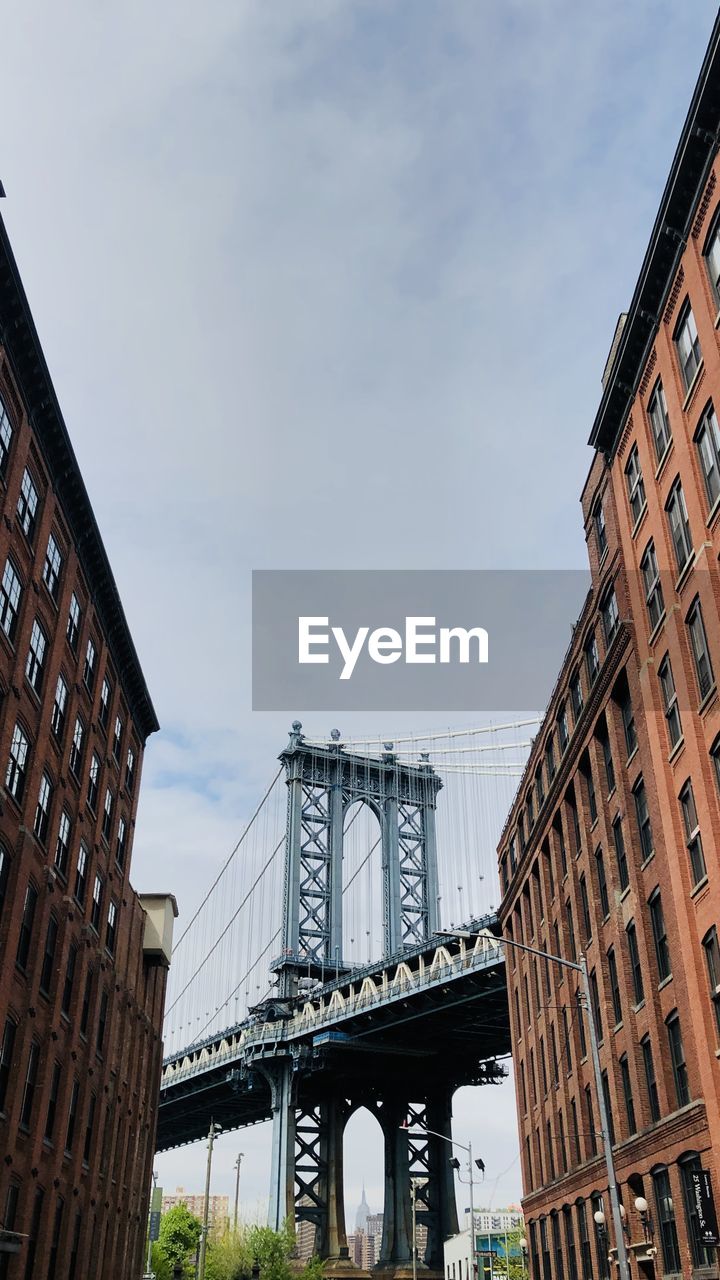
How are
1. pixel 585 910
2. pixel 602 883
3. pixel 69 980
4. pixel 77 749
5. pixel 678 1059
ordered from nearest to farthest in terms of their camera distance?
1. pixel 678 1059
2. pixel 602 883
3. pixel 69 980
4. pixel 585 910
5. pixel 77 749

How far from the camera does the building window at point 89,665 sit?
141ft

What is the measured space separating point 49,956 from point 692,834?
66.0 feet

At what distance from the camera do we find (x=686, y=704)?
3025 cm

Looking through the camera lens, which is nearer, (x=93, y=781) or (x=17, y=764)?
(x=17, y=764)

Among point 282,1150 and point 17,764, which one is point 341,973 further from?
point 17,764

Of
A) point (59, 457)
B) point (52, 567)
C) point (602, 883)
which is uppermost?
point (59, 457)

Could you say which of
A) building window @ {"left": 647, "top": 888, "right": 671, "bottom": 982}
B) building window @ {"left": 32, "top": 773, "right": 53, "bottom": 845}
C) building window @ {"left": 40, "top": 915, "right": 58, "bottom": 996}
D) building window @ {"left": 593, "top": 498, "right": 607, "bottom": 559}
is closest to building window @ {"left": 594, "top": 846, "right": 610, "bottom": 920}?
building window @ {"left": 647, "top": 888, "right": 671, "bottom": 982}

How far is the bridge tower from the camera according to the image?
309ft

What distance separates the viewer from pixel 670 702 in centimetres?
3228

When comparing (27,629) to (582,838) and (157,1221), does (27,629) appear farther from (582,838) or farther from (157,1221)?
(157,1221)

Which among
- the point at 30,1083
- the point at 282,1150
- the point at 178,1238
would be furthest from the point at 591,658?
the point at 178,1238

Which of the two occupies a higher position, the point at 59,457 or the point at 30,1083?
the point at 59,457

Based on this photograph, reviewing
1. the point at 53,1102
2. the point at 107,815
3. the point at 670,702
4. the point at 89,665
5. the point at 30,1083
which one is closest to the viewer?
the point at 670,702

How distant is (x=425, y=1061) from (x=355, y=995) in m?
14.5
